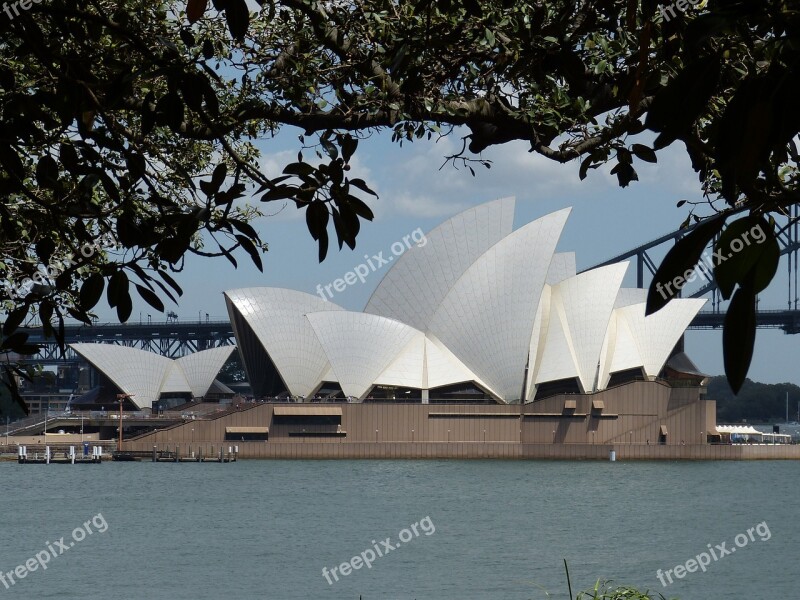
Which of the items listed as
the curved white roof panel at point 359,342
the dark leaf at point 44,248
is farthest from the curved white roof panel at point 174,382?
the dark leaf at point 44,248

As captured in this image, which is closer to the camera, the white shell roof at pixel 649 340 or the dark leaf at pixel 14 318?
the dark leaf at pixel 14 318

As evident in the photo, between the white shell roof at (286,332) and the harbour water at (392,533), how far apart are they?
34.9 feet

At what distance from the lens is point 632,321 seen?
176 feet

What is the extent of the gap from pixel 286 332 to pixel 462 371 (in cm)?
856

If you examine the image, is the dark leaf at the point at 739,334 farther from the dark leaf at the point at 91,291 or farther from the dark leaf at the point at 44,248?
the dark leaf at the point at 44,248

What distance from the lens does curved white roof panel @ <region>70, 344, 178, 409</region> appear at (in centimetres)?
6519

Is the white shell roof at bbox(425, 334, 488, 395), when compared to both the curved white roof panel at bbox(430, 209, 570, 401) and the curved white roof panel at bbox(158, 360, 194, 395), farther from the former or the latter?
the curved white roof panel at bbox(158, 360, 194, 395)

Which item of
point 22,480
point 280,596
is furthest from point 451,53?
point 22,480

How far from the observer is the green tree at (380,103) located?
4.28 feet

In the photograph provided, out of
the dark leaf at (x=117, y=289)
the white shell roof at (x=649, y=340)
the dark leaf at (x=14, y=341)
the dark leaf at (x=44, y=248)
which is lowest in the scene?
the dark leaf at (x=14, y=341)

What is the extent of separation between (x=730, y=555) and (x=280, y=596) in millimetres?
10735

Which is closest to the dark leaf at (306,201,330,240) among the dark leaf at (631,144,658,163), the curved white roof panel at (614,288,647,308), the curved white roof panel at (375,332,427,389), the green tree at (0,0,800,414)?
the green tree at (0,0,800,414)

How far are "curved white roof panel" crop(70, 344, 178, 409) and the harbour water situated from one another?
20.5 metres

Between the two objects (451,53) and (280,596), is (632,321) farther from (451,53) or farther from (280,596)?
(451,53)
